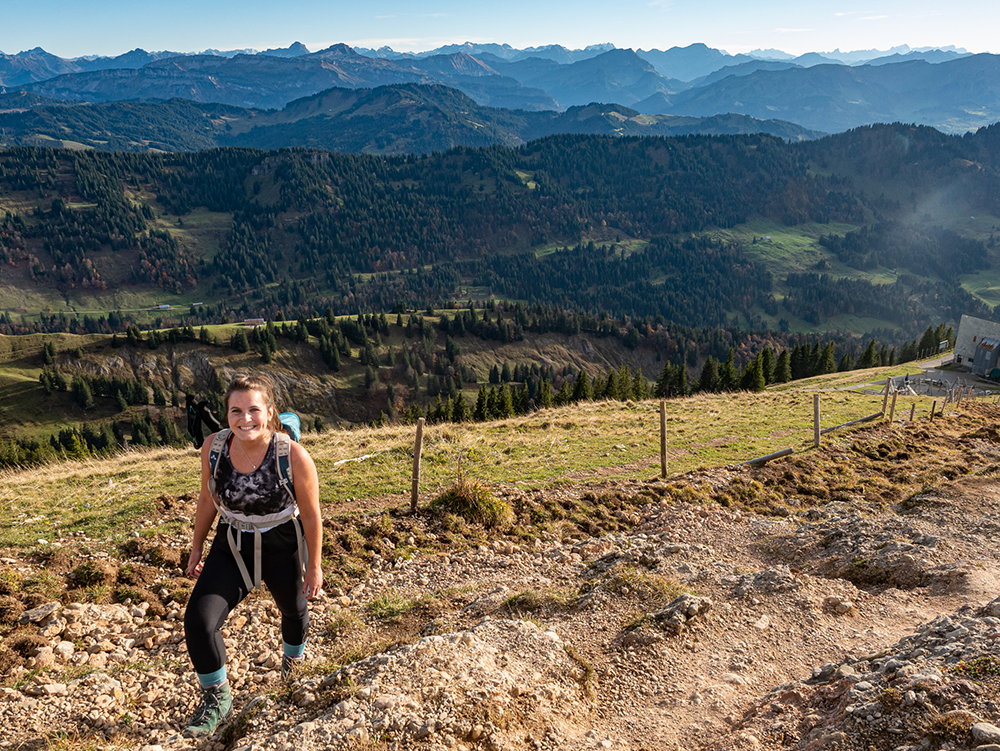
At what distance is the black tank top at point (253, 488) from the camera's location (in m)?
5.42

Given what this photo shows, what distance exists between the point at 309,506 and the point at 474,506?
7.87m

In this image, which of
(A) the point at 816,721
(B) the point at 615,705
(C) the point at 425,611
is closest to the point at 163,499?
(C) the point at 425,611

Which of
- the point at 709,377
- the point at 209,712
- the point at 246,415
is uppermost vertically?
the point at 246,415

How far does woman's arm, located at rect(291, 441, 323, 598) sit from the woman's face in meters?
0.38

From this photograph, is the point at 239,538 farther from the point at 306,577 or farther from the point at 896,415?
the point at 896,415

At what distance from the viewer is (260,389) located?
216 inches

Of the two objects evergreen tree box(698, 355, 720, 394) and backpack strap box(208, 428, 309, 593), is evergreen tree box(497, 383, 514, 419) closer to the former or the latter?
evergreen tree box(698, 355, 720, 394)

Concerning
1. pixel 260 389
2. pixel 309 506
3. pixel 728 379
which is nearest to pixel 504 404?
pixel 728 379

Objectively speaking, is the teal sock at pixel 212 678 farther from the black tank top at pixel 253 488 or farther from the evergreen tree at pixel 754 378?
the evergreen tree at pixel 754 378

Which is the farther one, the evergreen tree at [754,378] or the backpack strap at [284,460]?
the evergreen tree at [754,378]

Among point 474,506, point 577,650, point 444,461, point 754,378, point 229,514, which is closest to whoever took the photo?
point 229,514

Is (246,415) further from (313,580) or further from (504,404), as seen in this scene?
(504,404)

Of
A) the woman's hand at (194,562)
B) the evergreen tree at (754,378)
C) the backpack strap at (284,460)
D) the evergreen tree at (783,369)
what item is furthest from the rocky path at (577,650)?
the evergreen tree at (783,369)

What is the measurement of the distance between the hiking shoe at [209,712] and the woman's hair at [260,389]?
2936 mm
